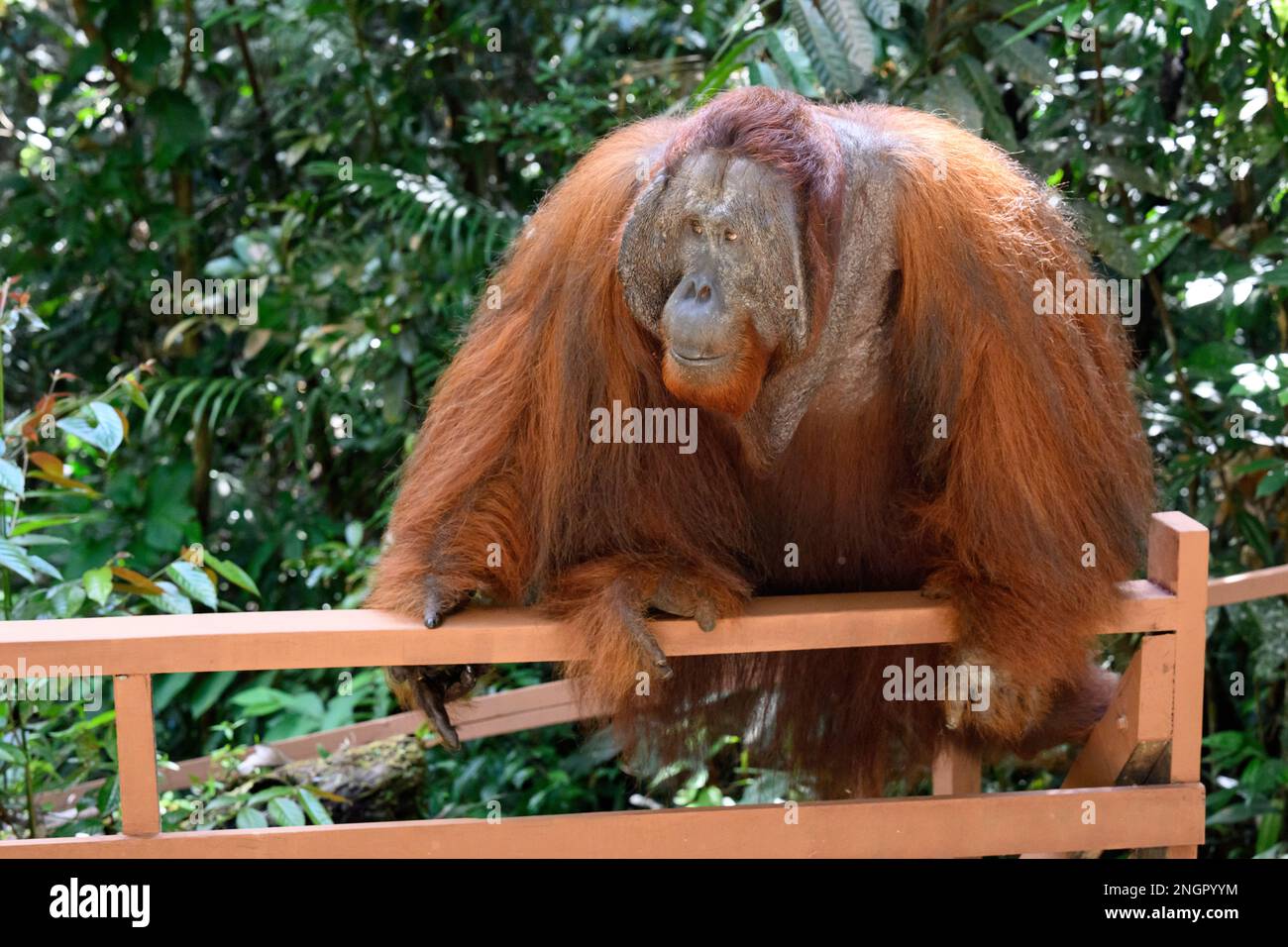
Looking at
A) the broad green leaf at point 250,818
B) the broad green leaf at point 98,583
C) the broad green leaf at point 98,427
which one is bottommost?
the broad green leaf at point 250,818

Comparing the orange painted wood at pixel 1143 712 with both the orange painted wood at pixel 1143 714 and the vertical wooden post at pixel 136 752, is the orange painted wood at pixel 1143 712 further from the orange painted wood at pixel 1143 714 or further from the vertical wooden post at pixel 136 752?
the vertical wooden post at pixel 136 752

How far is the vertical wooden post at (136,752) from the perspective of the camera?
79.2 inches

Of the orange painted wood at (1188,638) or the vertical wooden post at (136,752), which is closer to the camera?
the vertical wooden post at (136,752)

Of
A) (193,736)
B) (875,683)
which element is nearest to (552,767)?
(193,736)

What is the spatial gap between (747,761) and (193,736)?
6.47 feet

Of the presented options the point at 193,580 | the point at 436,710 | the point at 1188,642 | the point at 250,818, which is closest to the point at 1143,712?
the point at 1188,642

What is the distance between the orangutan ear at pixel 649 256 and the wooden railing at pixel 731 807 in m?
0.53

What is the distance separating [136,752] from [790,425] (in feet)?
4.17

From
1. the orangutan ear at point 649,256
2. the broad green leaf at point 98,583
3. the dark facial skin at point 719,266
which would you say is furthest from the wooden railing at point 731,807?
the broad green leaf at point 98,583

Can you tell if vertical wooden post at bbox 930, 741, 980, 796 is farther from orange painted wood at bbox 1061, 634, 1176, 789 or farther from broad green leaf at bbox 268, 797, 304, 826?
broad green leaf at bbox 268, 797, 304, 826

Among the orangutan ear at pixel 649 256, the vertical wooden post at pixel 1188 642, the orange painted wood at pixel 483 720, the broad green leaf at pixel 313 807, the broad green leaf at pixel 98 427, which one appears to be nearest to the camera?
the vertical wooden post at pixel 1188 642

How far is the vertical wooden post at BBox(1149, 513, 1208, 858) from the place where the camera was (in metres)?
2.21

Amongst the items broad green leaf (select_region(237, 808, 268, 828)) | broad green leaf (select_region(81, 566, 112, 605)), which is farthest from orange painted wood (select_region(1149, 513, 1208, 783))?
broad green leaf (select_region(81, 566, 112, 605))

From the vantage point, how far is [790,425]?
262cm
